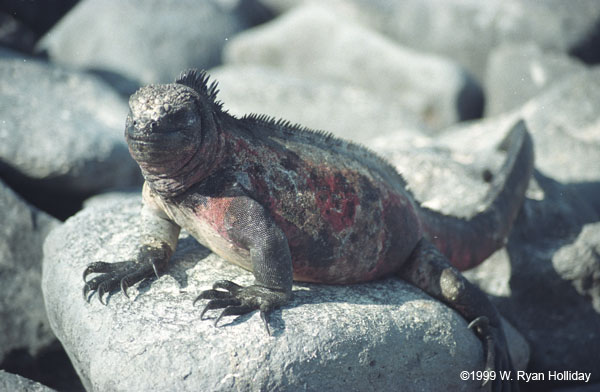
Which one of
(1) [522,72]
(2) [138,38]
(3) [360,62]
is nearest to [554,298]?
(1) [522,72]

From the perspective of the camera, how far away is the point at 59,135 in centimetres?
414

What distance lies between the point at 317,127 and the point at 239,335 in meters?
4.14

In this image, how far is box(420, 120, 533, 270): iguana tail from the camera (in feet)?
10.3

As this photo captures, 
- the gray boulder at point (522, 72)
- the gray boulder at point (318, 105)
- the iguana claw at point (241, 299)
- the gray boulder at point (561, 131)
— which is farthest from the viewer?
the gray boulder at point (522, 72)

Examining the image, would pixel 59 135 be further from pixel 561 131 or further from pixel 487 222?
pixel 561 131

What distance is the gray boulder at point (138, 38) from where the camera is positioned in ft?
21.4

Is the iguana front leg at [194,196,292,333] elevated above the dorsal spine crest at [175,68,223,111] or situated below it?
below

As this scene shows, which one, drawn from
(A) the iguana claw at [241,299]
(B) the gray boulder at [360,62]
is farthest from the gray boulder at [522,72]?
(A) the iguana claw at [241,299]

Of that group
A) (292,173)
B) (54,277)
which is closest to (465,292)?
(292,173)

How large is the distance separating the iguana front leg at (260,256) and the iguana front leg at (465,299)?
821 mm

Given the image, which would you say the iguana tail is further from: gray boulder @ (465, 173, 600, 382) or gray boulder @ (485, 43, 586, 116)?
gray boulder @ (485, 43, 586, 116)

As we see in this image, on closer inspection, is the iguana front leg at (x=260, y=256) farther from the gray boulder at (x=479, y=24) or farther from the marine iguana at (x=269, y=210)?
the gray boulder at (x=479, y=24)

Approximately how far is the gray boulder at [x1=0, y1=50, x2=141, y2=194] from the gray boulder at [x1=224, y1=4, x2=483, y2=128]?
2760mm

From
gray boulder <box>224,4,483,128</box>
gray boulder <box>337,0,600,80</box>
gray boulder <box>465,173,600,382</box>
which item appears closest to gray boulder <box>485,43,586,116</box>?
gray boulder <box>337,0,600,80</box>
